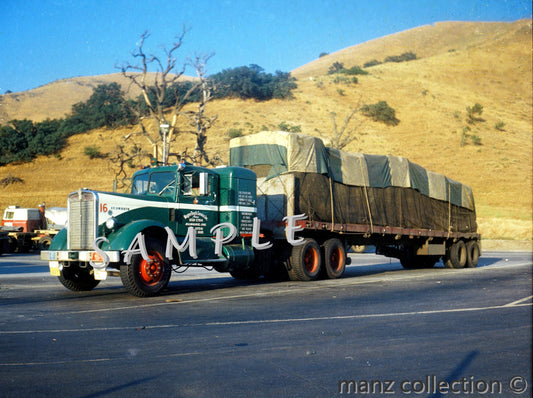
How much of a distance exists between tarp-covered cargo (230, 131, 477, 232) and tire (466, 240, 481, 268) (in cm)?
313

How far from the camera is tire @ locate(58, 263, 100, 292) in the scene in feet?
43.1

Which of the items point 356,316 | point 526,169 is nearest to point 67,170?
point 526,169

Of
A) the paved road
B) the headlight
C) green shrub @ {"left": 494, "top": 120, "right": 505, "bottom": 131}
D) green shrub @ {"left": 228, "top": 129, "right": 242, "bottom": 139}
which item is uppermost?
green shrub @ {"left": 494, "top": 120, "right": 505, "bottom": 131}

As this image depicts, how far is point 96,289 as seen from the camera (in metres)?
14.2

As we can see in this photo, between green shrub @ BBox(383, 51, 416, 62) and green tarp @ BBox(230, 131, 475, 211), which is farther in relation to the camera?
green shrub @ BBox(383, 51, 416, 62)

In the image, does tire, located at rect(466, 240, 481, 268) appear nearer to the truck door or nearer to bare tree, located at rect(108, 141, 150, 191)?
the truck door

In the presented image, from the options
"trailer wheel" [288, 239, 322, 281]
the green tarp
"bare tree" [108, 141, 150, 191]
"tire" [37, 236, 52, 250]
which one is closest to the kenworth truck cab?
the green tarp

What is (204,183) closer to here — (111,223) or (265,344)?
(111,223)

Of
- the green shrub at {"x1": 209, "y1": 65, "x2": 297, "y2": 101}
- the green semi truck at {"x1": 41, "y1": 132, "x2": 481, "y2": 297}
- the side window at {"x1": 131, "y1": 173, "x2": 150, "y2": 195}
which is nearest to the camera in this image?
the green semi truck at {"x1": 41, "y1": 132, "x2": 481, "y2": 297}

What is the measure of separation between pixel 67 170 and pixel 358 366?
184ft

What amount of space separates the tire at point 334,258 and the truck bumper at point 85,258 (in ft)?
23.7

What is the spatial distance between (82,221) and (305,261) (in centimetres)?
664

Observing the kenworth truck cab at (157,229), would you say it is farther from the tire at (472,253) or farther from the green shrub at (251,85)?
the green shrub at (251,85)

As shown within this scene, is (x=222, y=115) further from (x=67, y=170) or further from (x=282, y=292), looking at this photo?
(x=282, y=292)
